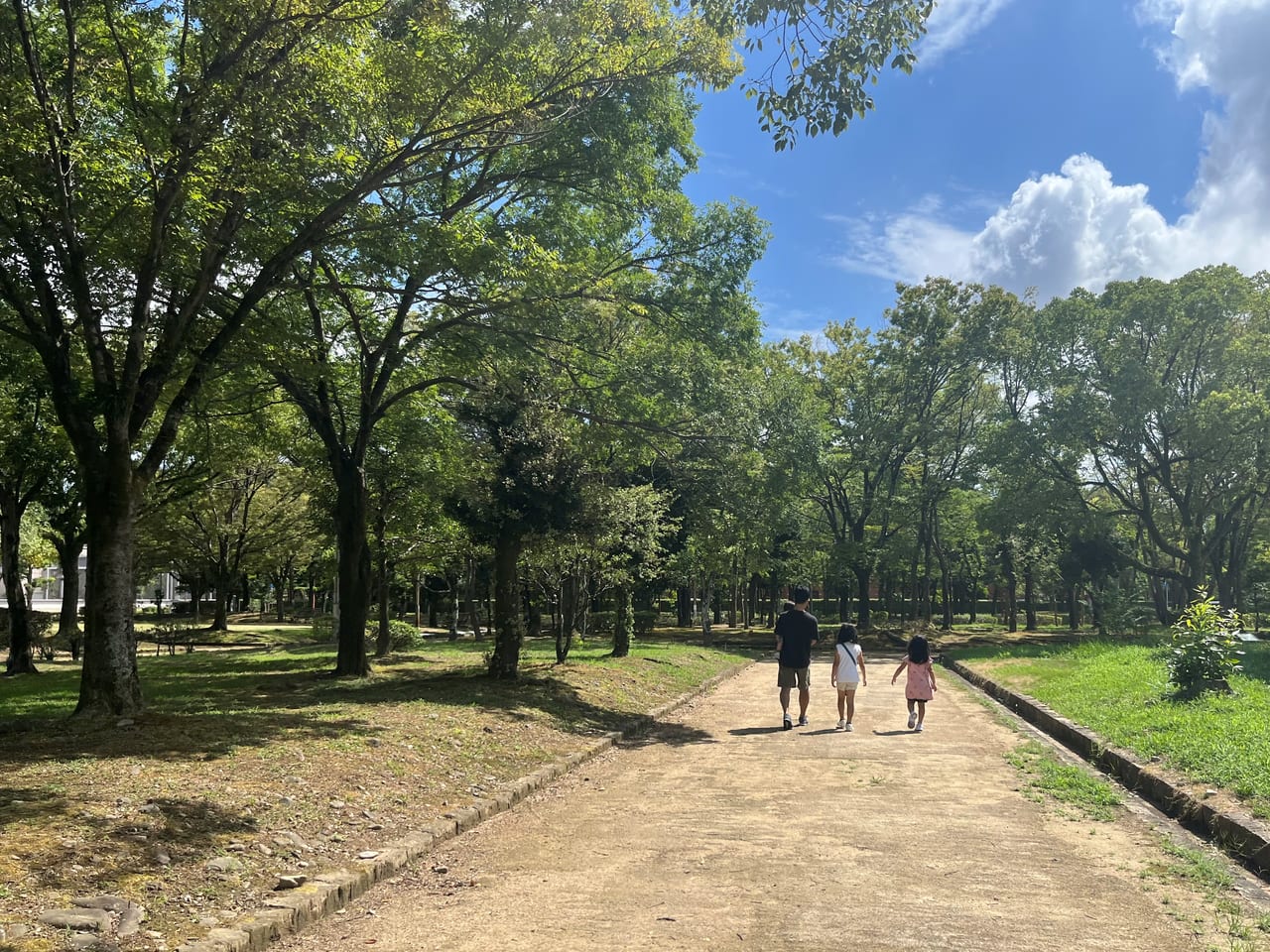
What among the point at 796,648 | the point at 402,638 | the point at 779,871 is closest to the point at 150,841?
the point at 779,871

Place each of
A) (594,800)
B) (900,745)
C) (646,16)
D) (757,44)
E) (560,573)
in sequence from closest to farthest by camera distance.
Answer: (757,44) < (594,800) < (646,16) < (900,745) < (560,573)

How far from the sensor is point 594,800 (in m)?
7.94

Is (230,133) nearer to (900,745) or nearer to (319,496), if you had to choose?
Answer: (900,745)

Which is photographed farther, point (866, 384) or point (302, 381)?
point (866, 384)

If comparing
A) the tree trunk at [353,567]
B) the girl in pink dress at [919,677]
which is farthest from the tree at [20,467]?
the girl in pink dress at [919,677]

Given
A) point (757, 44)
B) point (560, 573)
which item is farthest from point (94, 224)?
point (560, 573)

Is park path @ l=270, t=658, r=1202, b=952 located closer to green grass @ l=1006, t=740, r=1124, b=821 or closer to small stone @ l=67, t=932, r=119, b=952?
green grass @ l=1006, t=740, r=1124, b=821

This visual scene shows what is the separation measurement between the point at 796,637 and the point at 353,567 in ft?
24.5

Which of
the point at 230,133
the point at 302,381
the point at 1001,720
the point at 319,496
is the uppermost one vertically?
the point at 230,133

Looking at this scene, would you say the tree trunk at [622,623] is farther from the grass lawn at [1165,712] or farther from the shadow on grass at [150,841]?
the shadow on grass at [150,841]

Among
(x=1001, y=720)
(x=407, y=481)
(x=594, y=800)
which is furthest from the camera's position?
(x=407, y=481)

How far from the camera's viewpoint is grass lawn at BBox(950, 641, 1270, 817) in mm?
7552

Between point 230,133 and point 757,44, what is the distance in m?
5.69

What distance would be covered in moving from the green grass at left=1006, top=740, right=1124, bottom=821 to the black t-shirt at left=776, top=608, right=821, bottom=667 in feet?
9.66
